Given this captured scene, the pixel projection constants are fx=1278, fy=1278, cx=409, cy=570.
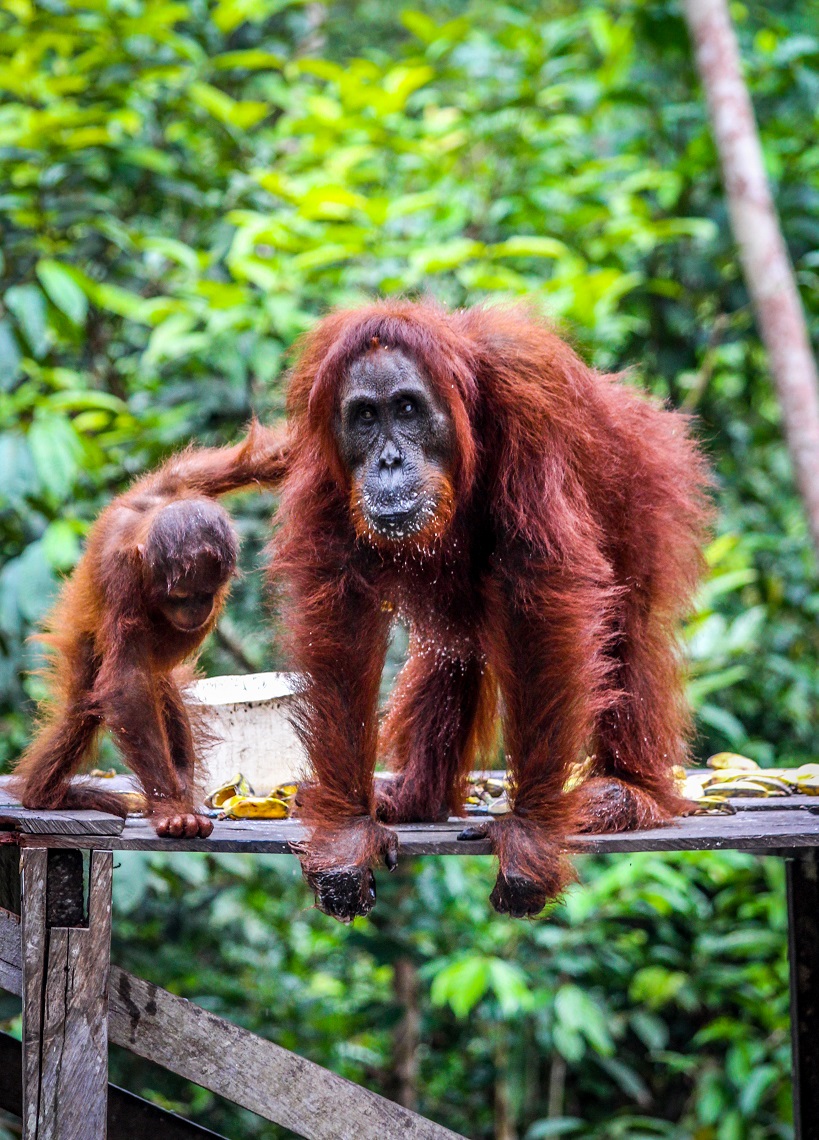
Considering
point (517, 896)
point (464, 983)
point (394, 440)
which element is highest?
point (394, 440)

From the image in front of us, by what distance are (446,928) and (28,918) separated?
3.27m

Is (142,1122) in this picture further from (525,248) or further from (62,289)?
(525,248)

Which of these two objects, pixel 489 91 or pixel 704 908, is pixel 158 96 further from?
pixel 704 908

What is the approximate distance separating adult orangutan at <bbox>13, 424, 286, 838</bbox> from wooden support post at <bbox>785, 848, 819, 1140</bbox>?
5.10 ft

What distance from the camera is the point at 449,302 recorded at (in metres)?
5.22

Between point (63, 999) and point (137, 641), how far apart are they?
0.78 meters

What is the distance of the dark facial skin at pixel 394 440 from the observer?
8.06 feet

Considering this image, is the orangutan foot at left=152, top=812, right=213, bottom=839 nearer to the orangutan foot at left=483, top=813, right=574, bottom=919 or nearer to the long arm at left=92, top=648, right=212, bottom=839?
the long arm at left=92, top=648, right=212, bottom=839

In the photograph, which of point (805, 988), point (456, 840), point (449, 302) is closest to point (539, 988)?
point (805, 988)

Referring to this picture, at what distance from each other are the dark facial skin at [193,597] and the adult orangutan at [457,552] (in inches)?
8.0

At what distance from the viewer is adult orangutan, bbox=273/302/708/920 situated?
249cm

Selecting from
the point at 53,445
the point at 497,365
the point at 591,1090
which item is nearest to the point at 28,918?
the point at 497,365

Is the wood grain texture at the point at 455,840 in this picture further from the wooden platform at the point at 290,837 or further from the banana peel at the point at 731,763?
the banana peel at the point at 731,763

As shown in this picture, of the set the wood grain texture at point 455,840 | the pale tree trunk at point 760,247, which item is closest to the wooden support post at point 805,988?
the wood grain texture at point 455,840
